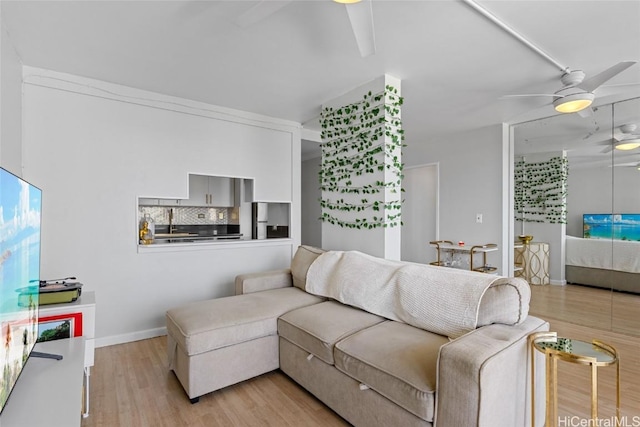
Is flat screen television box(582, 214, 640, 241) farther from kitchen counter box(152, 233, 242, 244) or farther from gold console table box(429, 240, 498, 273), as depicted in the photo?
kitchen counter box(152, 233, 242, 244)

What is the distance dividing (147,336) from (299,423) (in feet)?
7.13

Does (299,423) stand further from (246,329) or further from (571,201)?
(571,201)

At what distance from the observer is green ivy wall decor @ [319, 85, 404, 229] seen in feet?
9.82

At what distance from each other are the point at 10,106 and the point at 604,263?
5807 mm

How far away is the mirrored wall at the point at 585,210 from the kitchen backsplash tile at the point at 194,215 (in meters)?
4.32

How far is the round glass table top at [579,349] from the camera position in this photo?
1413mm

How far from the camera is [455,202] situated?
496 centimetres

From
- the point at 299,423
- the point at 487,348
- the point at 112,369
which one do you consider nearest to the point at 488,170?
the point at 487,348

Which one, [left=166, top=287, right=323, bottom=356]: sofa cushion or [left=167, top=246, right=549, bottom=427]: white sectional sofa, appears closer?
[left=167, top=246, right=549, bottom=427]: white sectional sofa

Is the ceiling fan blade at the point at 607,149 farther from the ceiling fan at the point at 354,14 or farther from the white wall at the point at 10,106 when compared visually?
the white wall at the point at 10,106

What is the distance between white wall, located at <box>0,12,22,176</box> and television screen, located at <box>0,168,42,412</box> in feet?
3.76

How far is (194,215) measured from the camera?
5.26 meters

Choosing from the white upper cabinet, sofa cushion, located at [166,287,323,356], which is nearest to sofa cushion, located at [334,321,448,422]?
sofa cushion, located at [166,287,323,356]

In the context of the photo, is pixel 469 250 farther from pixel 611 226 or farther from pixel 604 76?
pixel 604 76
